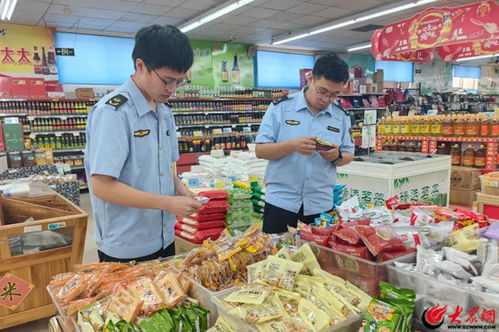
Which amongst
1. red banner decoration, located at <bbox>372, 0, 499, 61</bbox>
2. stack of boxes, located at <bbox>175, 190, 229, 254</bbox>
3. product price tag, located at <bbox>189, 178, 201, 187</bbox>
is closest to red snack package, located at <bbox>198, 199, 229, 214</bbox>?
stack of boxes, located at <bbox>175, 190, 229, 254</bbox>

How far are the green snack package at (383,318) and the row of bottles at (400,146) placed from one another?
6.68 m

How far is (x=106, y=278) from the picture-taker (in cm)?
144

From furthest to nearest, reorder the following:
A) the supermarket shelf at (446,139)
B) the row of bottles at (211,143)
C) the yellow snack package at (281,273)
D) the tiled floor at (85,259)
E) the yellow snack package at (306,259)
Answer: the row of bottles at (211,143) < the supermarket shelf at (446,139) < the tiled floor at (85,259) < the yellow snack package at (306,259) < the yellow snack package at (281,273)

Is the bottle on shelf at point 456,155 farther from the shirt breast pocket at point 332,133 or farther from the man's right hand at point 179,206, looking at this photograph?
the man's right hand at point 179,206

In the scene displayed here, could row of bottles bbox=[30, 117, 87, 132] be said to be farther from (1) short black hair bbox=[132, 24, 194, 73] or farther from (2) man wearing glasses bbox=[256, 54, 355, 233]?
(1) short black hair bbox=[132, 24, 194, 73]

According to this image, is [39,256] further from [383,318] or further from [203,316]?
[383,318]

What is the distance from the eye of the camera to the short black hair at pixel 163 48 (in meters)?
1.42

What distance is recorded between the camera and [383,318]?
3.26 ft

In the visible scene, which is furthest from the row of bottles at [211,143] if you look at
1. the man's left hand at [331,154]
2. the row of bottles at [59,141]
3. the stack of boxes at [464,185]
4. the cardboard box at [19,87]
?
the man's left hand at [331,154]

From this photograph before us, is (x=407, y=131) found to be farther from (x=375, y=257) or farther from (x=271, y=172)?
(x=375, y=257)

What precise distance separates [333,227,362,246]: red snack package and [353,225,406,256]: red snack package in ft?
0.05

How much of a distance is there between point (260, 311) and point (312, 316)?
0.49ft

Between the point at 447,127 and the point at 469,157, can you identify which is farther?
the point at 447,127

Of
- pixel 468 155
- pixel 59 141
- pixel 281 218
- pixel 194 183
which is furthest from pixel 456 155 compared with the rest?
pixel 59 141
